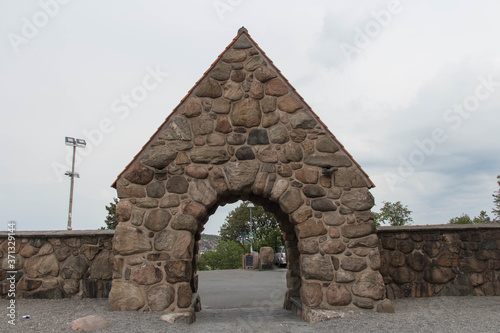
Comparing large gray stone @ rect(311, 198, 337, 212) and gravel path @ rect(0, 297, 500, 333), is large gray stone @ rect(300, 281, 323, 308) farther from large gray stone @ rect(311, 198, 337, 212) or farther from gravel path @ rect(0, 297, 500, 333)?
large gray stone @ rect(311, 198, 337, 212)

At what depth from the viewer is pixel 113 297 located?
5113 mm

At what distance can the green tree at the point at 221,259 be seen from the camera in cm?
2048

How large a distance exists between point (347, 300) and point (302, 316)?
0.84 m

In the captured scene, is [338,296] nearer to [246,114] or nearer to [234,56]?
[246,114]

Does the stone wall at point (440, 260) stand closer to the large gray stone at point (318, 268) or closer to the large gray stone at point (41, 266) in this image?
the large gray stone at point (318, 268)

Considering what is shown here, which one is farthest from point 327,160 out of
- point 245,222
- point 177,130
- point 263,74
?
point 245,222

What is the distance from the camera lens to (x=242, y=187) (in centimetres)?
553

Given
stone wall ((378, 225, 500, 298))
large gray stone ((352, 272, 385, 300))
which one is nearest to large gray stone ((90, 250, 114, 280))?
large gray stone ((352, 272, 385, 300))

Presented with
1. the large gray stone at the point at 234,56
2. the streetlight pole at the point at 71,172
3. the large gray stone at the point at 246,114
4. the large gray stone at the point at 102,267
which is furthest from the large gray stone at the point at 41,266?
the streetlight pole at the point at 71,172

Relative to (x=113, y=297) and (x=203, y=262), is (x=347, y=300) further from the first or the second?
(x=203, y=262)

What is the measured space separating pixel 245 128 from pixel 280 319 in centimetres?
324

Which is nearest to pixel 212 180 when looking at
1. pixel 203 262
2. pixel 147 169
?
pixel 147 169

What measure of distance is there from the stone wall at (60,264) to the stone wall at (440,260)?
17.1 ft

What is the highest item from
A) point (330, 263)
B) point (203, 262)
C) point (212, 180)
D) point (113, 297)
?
point (212, 180)
